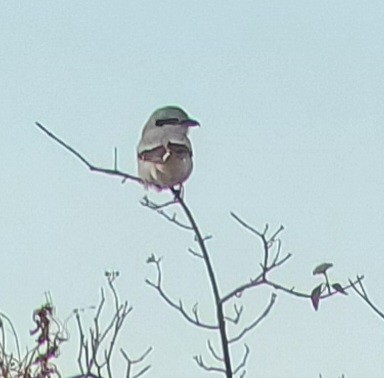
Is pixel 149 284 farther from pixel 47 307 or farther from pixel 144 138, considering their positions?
pixel 144 138

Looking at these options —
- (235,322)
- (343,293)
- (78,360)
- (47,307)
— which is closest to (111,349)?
(78,360)

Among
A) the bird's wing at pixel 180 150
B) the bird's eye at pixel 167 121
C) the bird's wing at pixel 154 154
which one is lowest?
the bird's wing at pixel 154 154

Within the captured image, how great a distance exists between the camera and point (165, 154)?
15.3 ft

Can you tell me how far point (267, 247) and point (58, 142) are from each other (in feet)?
1.66

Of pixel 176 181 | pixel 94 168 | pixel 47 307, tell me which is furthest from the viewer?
pixel 176 181

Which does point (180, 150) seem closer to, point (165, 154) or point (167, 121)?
point (165, 154)

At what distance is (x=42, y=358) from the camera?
3.90 meters

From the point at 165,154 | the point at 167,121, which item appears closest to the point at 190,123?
the point at 165,154

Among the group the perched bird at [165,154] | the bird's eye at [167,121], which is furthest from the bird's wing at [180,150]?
the bird's eye at [167,121]

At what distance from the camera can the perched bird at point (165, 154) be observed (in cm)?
465

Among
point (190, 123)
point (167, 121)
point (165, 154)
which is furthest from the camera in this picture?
point (167, 121)

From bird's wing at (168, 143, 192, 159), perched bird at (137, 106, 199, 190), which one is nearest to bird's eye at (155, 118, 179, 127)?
perched bird at (137, 106, 199, 190)

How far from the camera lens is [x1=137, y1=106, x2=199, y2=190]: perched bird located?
465 cm

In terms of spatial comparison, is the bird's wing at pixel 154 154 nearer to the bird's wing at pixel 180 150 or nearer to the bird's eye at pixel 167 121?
the bird's wing at pixel 180 150
